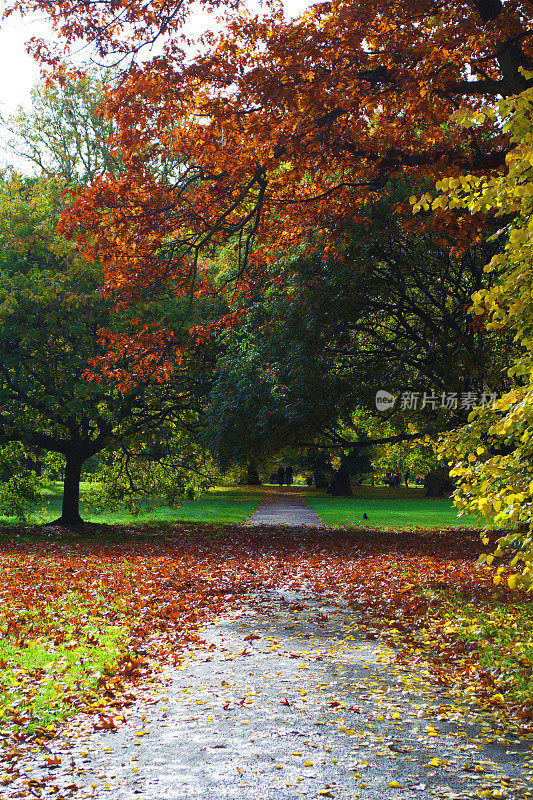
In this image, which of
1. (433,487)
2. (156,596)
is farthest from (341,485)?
(156,596)

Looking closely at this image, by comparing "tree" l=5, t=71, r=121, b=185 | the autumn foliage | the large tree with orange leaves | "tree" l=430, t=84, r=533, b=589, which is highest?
"tree" l=5, t=71, r=121, b=185

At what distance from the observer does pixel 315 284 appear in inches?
633

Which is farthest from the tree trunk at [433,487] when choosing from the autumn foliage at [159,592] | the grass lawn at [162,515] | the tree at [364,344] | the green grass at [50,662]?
the green grass at [50,662]

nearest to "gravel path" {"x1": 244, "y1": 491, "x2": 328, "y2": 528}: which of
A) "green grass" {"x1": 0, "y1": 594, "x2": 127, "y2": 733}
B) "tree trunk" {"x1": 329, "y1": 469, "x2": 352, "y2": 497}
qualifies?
"green grass" {"x1": 0, "y1": 594, "x2": 127, "y2": 733}

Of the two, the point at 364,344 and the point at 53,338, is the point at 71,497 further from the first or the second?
the point at 364,344

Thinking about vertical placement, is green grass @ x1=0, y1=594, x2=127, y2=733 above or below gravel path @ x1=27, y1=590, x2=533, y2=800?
below

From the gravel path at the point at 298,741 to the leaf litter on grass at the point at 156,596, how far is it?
0.30m

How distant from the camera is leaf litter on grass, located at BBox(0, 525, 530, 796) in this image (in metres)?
5.42

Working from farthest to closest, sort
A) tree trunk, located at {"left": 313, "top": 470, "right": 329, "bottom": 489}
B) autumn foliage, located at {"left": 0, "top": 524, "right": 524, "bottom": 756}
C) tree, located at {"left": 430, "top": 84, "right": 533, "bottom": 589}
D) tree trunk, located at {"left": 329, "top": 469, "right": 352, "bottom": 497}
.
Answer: tree trunk, located at {"left": 313, "top": 470, "right": 329, "bottom": 489} → tree trunk, located at {"left": 329, "top": 469, "right": 352, "bottom": 497} → autumn foliage, located at {"left": 0, "top": 524, "right": 524, "bottom": 756} → tree, located at {"left": 430, "top": 84, "right": 533, "bottom": 589}

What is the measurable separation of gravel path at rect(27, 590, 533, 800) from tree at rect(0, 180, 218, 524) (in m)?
11.7

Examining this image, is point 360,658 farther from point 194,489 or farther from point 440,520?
point 440,520

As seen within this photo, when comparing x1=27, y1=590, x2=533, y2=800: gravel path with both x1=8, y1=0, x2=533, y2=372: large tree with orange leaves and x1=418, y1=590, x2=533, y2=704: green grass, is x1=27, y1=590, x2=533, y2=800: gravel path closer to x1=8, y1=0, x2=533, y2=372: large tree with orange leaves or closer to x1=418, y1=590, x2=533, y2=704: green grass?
x1=418, y1=590, x2=533, y2=704: green grass

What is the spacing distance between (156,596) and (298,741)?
550 centimetres

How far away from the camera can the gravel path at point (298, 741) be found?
372 cm
